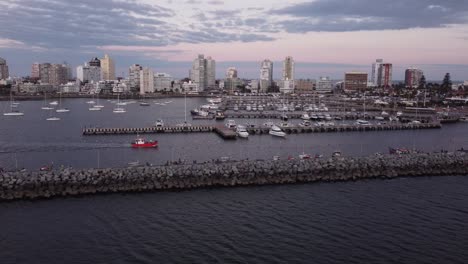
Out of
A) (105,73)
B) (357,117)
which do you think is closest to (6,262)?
(357,117)

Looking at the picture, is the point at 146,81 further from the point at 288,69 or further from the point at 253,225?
the point at 253,225

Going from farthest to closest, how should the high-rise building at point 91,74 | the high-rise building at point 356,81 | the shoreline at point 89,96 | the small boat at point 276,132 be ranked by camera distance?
the high-rise building at point 91,74, the high-rise building at point 356,81, the shoreline at point 89,96, the small boat at point 276,132

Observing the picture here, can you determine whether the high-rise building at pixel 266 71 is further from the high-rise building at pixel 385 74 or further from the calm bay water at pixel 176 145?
the calm bay water at pixel 176 145

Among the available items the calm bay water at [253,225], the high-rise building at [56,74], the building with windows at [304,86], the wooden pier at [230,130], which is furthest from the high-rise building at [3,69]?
the calm bay water at [253,225]

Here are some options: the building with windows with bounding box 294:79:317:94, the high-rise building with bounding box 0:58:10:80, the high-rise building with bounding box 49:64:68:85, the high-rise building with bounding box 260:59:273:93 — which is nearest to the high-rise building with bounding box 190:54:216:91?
the high-rise building with bounding box 260:59:273:93

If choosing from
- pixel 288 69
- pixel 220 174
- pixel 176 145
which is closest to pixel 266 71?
pixel 288 69

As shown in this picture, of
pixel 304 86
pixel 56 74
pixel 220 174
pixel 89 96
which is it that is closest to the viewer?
pixel 220 174
